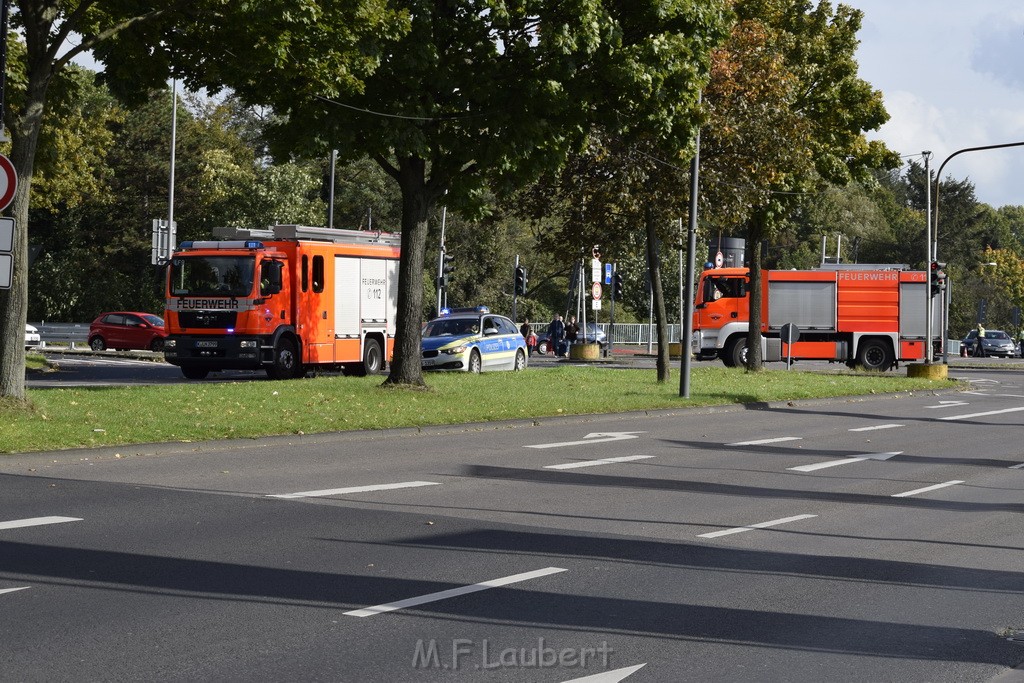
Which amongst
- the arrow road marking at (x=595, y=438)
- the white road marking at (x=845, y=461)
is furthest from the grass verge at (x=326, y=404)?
the white road marking at (x=845, y=461)

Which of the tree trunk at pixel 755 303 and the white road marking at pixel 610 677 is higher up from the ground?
the tree trunk at pixel 755 303

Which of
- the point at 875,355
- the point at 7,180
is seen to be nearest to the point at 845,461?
the point at 7,180

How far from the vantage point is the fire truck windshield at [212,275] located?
2783 centimetres

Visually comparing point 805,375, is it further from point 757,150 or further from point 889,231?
point 889,231

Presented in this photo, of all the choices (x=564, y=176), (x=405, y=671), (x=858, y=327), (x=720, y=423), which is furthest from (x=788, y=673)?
(x=858, y=327)

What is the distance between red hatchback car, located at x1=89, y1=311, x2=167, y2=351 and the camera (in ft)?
155

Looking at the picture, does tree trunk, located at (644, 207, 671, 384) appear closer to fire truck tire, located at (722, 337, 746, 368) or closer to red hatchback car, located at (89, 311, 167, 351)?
fire truck tire, located at (722, 337, 746, 368)

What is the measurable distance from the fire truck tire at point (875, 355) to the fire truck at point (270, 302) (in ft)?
65.0

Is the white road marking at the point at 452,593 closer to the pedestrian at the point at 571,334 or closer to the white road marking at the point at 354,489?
the white road marking at the point at 354,489

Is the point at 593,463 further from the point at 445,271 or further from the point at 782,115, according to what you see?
the point at 445,271

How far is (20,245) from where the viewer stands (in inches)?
648

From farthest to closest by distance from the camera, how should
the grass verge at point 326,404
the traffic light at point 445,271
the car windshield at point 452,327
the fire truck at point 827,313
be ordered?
the traffic light at point 445,271, the fire truck at point 827,313, the car windshield at point 452,327, the grass verge at point 326,404

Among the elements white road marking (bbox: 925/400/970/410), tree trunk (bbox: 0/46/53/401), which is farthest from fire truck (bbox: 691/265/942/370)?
tree trunk (bbox: 0/46/53/401)

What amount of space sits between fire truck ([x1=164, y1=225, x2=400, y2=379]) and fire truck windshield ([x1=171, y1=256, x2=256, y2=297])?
2 centimetres
